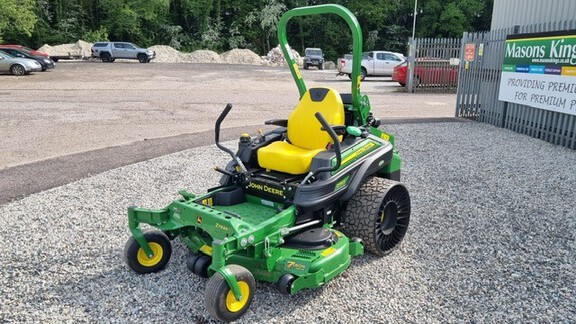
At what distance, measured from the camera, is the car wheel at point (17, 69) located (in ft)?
76.1

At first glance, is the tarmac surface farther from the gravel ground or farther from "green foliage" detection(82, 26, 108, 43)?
"green foliage" detection(82, 26, 108, 43)

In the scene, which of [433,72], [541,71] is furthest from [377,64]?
[541,71]

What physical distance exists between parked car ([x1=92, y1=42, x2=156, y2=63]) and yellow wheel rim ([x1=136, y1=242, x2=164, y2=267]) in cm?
A: 3322

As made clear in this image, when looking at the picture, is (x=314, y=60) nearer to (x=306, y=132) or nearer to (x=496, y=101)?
(x=496, y=101)

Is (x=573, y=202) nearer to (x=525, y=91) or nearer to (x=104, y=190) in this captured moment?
(x=525, y=91)

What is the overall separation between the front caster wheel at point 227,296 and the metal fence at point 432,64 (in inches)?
640

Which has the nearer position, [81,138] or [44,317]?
[44,317]

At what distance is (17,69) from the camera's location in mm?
23344

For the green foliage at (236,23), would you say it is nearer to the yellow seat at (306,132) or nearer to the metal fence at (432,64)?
the metal fence at (432,64)

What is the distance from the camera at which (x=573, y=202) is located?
600 centimetres

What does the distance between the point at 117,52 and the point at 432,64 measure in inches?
974

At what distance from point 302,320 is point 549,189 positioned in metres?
4.70

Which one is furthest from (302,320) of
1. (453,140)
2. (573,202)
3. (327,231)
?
(453,140)

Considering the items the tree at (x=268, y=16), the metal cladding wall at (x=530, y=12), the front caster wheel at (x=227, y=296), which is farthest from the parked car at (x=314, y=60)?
the front caster wheel at (x=227, y=296)
